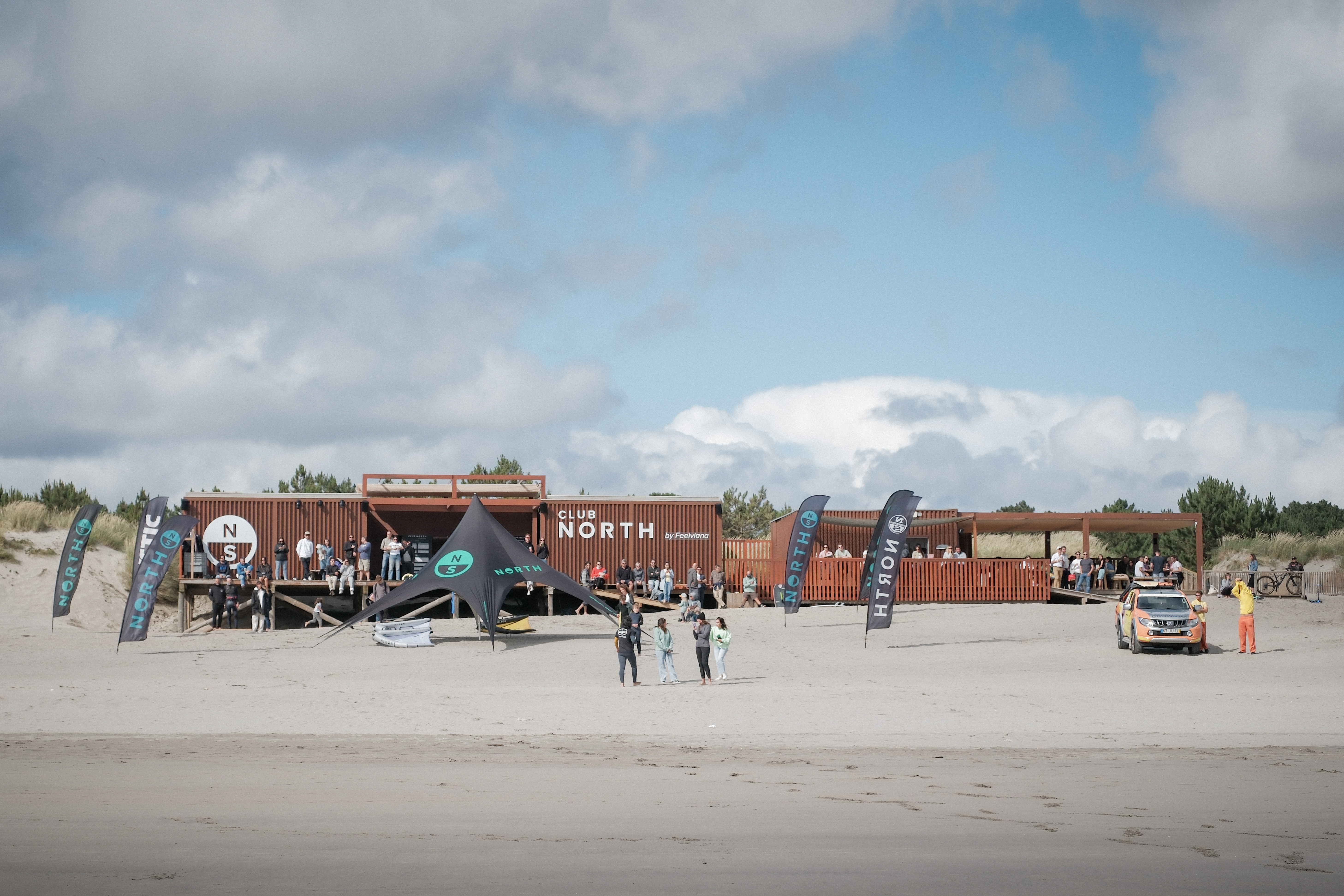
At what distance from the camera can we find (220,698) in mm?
16688

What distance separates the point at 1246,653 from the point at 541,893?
18.5 metres

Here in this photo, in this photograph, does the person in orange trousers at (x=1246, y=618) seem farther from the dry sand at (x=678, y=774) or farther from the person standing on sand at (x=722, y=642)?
the person standing on sand at (x=722, y=642)

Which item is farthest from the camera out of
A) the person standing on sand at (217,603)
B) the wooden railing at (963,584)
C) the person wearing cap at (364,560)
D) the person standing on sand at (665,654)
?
the wooden railing at (963,584)

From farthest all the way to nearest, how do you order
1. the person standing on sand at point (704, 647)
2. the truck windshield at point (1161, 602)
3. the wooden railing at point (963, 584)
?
the wooden railing at point (963, 584) < the truck windshield at point (1161, 602) < the person standing on sand at point (704, 647)

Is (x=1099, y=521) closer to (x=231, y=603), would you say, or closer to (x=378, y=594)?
(x=378, y=594)

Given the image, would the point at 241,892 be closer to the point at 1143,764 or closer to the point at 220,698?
the point at 1143,764

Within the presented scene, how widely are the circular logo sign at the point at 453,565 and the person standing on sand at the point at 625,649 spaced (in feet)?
20.8

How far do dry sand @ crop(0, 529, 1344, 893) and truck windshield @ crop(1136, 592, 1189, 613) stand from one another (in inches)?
38.3

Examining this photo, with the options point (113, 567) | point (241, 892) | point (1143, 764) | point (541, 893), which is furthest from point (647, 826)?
point (113, 567)

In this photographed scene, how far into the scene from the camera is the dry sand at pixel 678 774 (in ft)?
24.3

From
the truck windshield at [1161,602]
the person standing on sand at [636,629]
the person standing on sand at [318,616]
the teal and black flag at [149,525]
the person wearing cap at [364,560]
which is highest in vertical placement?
the teal and black flag at [149,525]

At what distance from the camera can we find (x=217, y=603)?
2900 centimetres

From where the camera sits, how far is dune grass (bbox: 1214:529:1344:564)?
154 feet

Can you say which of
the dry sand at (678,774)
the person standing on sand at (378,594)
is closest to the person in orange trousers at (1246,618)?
the dry sand at (678,774)
